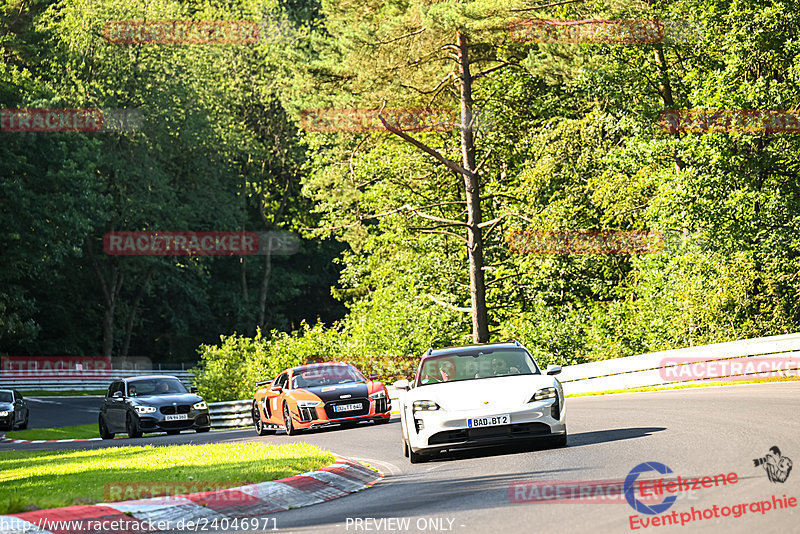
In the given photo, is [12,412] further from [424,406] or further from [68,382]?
[68,382]

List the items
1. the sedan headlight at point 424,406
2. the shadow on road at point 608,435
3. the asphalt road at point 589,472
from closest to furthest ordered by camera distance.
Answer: the asphalt road at point 589,472
the sedan headlight at point 424,406
the shadow on road at point 608,435

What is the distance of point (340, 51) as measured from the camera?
36906mm

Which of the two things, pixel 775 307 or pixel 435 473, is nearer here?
pixel 435 473

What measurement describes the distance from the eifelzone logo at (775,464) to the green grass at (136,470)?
16.6 ft

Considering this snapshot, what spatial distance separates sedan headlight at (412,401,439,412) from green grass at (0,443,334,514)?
1.35 metres

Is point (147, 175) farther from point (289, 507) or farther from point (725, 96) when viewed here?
point (289, 507)

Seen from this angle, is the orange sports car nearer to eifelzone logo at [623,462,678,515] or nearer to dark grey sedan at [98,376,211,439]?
dark grey sedan at [98,376,211,439]

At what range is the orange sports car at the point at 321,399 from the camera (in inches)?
853

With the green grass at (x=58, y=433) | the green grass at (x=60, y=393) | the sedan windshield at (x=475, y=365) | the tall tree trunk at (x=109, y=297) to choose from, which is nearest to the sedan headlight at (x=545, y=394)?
the sedan windshield at (x=475, y=365)

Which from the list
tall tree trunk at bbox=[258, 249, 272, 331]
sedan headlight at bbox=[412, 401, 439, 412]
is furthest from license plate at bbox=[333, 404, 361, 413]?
tall tree trunk at bbox=[258, 249, 272, 331]

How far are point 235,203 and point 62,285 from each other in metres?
12.7

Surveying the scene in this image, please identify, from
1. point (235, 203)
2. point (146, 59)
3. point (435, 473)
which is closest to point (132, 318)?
point (235, 203)

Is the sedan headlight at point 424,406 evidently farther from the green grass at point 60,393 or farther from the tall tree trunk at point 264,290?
the tall tree trunk at point 264,290

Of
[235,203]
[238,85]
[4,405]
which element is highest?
[238,85]
